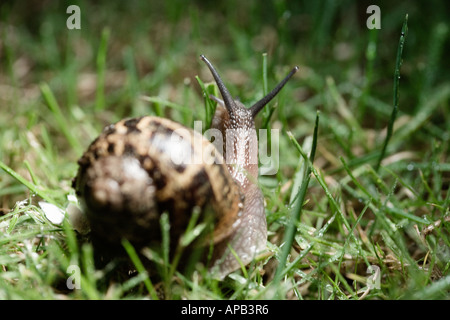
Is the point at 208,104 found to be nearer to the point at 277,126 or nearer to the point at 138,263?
the point at 277,126

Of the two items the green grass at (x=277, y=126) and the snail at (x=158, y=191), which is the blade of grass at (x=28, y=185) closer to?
the green grass at (x=277, y=126)

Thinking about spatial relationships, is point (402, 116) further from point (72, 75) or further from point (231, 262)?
point (72, 75)

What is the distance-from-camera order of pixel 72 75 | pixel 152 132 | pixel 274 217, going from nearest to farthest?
pixel 152 132 → pixel 274 217 → pixel 72 75

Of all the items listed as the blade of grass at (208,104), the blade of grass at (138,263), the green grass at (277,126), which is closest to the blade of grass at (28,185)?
the green grass at (277,126)

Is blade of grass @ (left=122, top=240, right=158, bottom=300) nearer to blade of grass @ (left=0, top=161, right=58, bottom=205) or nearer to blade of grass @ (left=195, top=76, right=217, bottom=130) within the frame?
blade of grass @ (left=0, top=161, right=58, bottom=205)

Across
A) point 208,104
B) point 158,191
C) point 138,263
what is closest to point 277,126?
point 208,104
